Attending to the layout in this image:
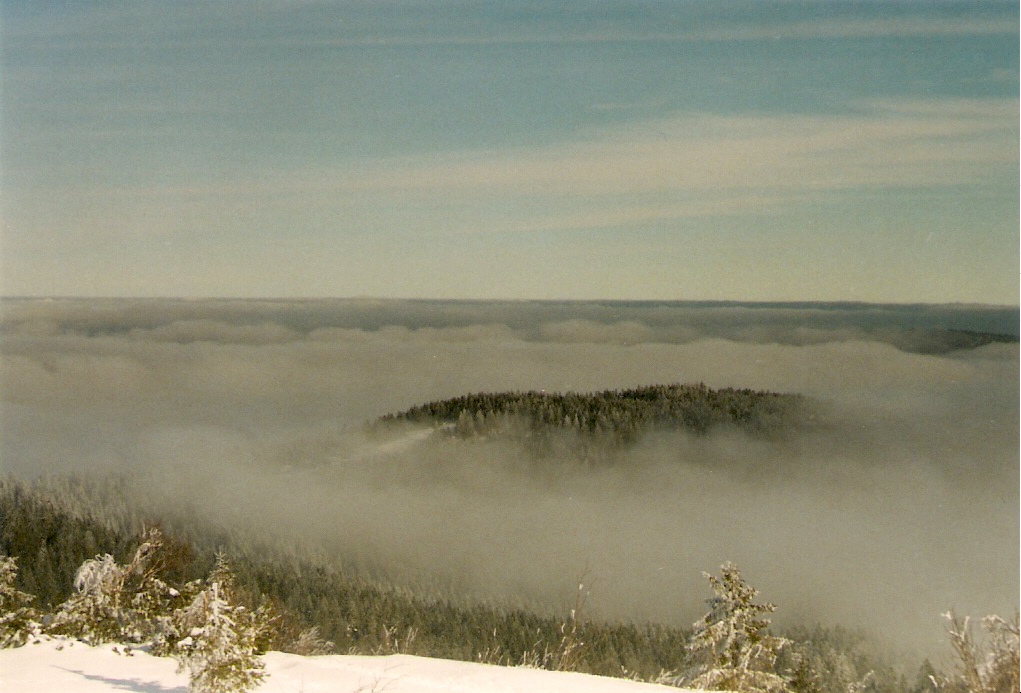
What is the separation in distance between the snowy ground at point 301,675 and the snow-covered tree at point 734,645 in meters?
0.33

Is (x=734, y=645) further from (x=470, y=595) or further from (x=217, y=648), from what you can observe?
(x=217, y=648)

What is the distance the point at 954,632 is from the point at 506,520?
11.1ft

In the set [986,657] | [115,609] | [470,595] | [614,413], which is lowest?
[115,609]

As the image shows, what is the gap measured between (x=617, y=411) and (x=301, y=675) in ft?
9.99

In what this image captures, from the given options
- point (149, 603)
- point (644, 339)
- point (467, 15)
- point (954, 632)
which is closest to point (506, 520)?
point (644, 339)

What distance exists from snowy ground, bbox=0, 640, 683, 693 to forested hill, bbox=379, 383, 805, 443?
1780 mm

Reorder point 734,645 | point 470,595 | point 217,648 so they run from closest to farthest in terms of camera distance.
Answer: point 217,648 → point 734,645 → point 470,595

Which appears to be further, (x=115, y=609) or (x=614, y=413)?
(x=614, y=413)

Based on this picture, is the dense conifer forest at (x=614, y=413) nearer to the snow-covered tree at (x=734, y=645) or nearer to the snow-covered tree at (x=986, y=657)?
the snow-covered tree at (x=734, y=645)

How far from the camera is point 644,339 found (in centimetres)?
799

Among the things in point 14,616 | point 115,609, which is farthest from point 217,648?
point 14,616

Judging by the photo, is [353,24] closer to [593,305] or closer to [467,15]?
[467,15]

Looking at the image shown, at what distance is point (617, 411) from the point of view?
25.9 feet

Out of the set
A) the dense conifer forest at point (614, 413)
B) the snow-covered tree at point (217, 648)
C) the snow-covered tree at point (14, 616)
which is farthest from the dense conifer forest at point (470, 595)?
the snow-covered tree at point (217, 648)
